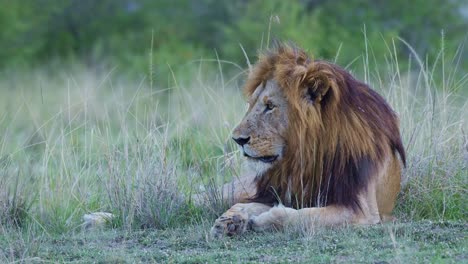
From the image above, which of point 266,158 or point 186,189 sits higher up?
point 266,158

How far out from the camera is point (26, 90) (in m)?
16.4

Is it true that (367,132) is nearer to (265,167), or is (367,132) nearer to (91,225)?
(265,167)

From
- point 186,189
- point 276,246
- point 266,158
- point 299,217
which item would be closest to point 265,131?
point 266,158

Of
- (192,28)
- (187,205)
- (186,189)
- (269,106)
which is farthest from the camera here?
(192,28)

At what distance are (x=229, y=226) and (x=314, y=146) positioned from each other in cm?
69

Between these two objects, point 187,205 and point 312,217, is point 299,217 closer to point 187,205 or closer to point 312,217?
point 312,217

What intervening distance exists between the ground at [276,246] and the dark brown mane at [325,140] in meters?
0.35

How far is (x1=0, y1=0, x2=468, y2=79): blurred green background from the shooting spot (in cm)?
1905

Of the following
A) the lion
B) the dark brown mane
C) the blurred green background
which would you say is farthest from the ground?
the blurred green background

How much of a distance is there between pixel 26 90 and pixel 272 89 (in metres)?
11.2

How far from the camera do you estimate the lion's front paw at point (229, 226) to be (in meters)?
5.43

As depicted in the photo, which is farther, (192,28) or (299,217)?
(192,28)

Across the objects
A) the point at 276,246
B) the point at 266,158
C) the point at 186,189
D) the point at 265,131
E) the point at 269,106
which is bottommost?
the point at 276,246

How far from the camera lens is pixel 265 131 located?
5.66 metres
